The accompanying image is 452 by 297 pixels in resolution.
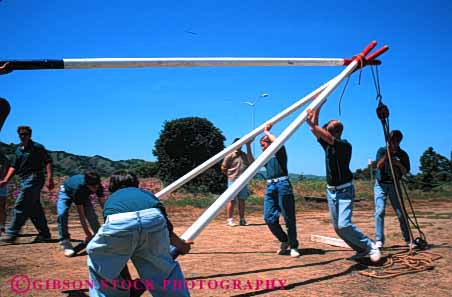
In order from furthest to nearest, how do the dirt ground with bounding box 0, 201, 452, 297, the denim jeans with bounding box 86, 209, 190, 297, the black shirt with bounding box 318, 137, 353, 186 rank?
the black shirt with bounding box 318, 137, 353, 186
the dirt ground with bounding box 0, 201, 452, 297
the denim jeans with bounding box 86, 209, 190, 297

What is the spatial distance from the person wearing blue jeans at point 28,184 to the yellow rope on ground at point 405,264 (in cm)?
504

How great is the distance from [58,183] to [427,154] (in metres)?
17.0

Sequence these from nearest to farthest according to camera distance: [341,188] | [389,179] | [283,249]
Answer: [341,188] < [283,249] < [389,179]

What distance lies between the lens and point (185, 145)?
3391cm

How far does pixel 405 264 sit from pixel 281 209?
1.64m

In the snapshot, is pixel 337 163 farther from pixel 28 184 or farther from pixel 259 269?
pixel 28 184

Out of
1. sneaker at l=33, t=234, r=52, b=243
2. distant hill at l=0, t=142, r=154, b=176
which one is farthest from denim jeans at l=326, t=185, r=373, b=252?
distant hill at l=0, t=142, r=154, b=176

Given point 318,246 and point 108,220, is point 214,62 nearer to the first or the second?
point 108,220

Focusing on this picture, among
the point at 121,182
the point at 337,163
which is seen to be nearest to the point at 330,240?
the point at 337,163

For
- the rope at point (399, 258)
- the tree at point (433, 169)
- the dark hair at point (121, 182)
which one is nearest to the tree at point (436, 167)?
the tree at point (433, 169)

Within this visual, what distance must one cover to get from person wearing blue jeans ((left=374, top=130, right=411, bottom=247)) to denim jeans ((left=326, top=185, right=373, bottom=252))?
102cm

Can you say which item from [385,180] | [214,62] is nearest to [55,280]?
[214,62]

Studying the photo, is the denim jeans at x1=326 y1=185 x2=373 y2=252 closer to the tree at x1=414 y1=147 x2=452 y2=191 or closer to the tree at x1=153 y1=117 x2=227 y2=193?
the tree at x1=414 y1=147 x2=452 y2=191

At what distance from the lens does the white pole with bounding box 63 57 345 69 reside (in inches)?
169
